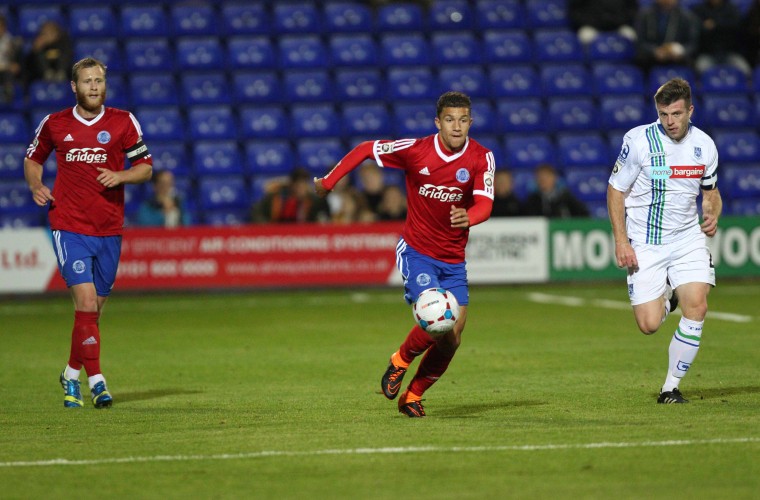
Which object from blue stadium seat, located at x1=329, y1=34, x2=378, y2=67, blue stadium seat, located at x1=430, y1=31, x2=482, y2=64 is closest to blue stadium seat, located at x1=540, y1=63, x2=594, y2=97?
blue stadium seat, located at x1=430, y1=31, x2=482, y2=64

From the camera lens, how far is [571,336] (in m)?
12.8

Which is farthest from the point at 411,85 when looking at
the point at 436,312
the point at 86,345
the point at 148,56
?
the point at 436,312

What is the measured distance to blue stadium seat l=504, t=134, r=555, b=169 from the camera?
2066 cm

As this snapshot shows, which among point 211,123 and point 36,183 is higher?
point 211,123

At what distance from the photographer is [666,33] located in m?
21.6

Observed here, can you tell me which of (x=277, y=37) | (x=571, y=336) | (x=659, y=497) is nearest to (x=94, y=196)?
(x=659, y=497)

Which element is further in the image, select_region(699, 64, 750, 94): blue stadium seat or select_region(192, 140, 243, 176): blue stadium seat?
select_region(699, 64, 750, 94): blue stadium seat

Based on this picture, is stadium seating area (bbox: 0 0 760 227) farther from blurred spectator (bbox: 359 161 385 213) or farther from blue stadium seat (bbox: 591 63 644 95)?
blurred spectator (bbox: 359 161 385 213)

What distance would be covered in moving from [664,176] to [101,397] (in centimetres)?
408

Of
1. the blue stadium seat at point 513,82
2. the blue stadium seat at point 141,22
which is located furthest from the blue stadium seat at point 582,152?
the blue stadium seat at point 141,22

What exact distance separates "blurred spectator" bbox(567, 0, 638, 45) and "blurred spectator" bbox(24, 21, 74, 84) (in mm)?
8898

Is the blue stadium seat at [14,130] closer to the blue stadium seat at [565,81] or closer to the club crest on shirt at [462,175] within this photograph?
the blue stadium seat at [565,81]

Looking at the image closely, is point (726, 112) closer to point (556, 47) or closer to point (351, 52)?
point (556, 47)

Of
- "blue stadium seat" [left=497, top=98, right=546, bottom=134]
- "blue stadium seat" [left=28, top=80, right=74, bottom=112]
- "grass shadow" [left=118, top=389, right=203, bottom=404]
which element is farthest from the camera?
"blue stadium seat" [left=497, top=98, right=546, bottom=134]
